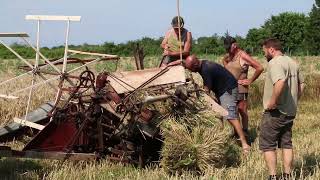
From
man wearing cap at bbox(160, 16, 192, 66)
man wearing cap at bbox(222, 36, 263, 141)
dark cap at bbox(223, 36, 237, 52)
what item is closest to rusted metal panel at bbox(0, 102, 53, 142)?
man wearing cap at bbox(160, 16, 192, 66)

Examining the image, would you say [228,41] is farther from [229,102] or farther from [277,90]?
[277,90]

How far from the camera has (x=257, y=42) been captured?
68.6m

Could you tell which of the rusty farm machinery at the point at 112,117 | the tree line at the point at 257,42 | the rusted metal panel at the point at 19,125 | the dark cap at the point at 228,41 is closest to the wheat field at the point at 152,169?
the rusty farm machinery at the point at 112,117

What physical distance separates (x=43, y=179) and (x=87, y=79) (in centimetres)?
165

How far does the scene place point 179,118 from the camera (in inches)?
281

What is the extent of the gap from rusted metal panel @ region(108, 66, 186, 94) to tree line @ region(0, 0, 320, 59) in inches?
978

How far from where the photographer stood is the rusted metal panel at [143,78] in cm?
762

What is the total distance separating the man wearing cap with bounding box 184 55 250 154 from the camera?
327 inches

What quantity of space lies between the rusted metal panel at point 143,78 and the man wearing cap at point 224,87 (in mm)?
691

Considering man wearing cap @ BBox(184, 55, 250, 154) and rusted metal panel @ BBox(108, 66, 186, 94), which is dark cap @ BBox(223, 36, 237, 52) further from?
rusted metal panel @ BBox(108, 66, 186, 94)

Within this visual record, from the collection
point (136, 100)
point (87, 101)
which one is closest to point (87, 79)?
point (87, 101)

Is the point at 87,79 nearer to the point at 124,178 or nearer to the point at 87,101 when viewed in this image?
the point at 87,101

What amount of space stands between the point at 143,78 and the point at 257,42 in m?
62.0

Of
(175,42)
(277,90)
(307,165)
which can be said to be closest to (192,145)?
(277,90)
